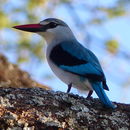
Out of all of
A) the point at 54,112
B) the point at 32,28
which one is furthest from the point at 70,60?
the point at 54,112

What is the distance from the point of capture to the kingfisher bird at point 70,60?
15.5ft

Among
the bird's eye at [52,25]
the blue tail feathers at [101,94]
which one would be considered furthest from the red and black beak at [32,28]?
the blue tail feathers at [101,94]

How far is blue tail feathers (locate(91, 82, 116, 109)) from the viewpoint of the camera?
3821 millimetres

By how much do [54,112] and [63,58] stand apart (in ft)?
6.11

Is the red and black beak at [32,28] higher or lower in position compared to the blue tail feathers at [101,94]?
higher

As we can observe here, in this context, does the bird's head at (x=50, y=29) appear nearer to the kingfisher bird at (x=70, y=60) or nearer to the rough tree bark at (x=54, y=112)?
the kingfisher bird at (x=70, y=60)

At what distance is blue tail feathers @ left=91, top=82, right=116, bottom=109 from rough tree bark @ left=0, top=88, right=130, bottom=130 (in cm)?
4

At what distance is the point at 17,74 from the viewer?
5703 mm

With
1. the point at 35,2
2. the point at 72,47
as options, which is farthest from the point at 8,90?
the point at 35,2

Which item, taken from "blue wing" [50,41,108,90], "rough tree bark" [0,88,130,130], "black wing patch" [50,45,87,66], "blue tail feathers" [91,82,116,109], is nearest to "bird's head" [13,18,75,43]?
"blue wing" [50,41,108,90]

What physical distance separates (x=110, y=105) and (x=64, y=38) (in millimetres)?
2366

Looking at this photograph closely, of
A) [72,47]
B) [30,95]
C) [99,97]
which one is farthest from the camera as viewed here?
[72,47]

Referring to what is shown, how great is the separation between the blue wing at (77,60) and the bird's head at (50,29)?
0.96ft

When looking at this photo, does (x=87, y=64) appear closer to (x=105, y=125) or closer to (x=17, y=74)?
(x=17, y=74)
